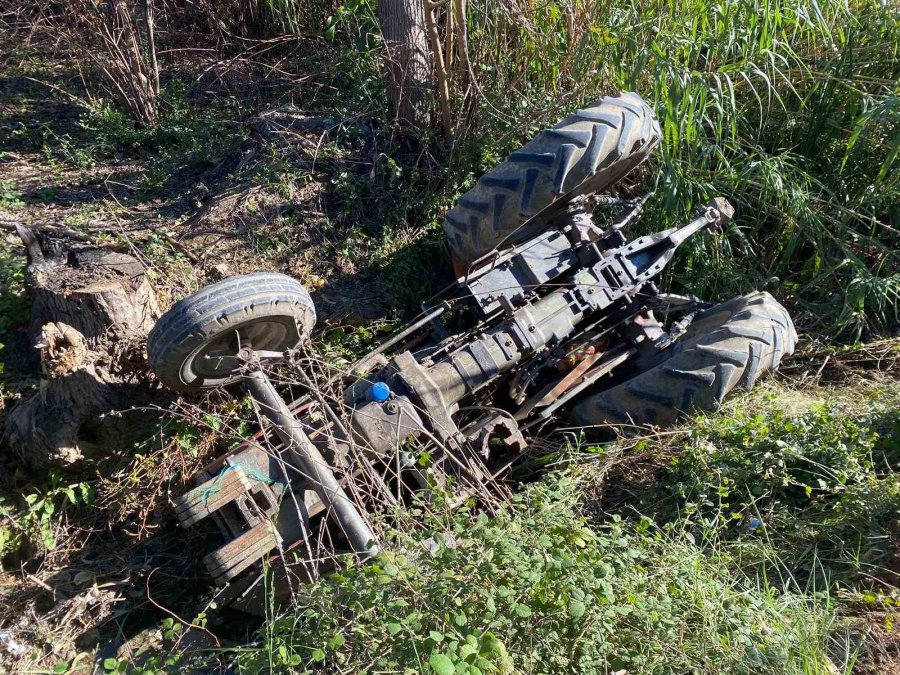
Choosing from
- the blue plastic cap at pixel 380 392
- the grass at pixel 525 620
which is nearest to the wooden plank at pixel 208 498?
the grass at pixel 525 620

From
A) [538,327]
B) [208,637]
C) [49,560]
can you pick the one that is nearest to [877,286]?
[538,327]

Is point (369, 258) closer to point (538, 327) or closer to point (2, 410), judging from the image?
point (538, 327)

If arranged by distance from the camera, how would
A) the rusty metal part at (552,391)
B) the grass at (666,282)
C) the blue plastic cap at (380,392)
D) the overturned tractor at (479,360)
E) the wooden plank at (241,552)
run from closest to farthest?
the grass at (666,282), the wooden plank at (241,552), the overturned tractor at (479,360), the blue plastic cap at (380,392), the rusty metal part at (552,391)

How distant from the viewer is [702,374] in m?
3.27

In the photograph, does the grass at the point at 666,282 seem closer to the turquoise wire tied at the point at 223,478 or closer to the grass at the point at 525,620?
the grass at the point at 525,620

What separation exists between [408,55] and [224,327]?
9.60 ft

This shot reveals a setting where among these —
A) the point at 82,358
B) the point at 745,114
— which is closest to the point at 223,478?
the point at 82,358

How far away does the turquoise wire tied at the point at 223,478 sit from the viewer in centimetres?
261

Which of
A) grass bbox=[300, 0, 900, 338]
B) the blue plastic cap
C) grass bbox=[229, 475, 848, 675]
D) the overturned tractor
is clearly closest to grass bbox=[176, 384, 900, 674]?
grass bbox=[229, 475, 848, 675]

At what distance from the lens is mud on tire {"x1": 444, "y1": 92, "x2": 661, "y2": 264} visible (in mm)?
3557

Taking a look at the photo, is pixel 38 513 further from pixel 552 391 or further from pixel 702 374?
pixel 702 374

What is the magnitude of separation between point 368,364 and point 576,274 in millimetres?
1248

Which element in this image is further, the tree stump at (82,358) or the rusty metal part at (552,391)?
the rusty metal part at (552,391)

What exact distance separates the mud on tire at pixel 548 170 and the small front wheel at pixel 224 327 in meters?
1.09
